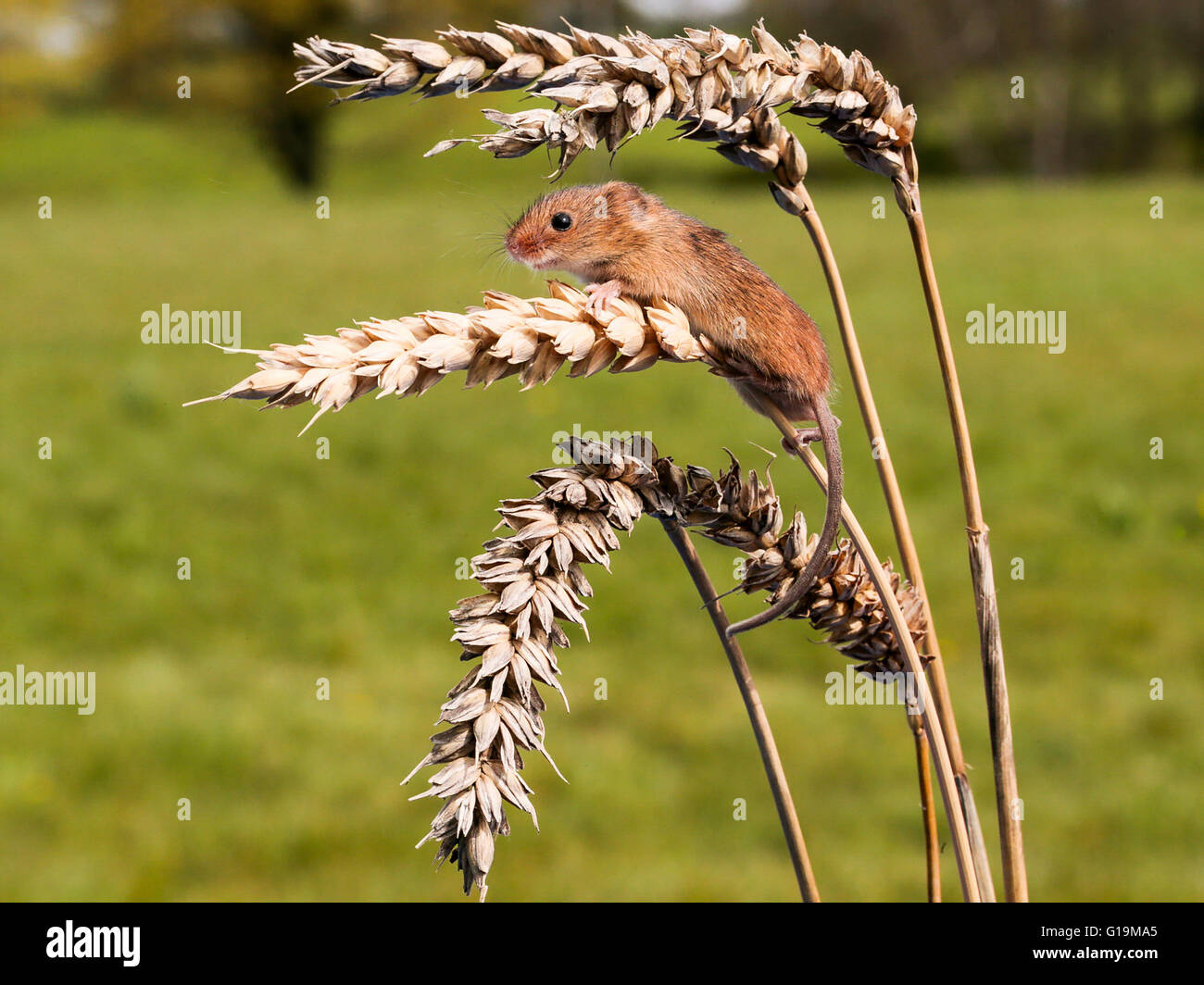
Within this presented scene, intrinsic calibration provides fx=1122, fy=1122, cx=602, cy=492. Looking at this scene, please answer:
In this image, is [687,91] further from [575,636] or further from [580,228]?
[575,636]

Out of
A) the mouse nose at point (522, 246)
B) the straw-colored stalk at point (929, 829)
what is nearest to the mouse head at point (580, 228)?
the mouse nose at point (522, 246)

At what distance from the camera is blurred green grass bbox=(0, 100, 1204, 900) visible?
5562 millimetres

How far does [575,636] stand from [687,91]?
6.49 m

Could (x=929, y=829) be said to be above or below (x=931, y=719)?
below

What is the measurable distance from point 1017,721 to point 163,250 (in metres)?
13.5

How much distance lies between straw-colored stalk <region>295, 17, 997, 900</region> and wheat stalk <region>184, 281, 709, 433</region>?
0.19 meters

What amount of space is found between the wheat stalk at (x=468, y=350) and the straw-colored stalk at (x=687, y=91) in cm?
19

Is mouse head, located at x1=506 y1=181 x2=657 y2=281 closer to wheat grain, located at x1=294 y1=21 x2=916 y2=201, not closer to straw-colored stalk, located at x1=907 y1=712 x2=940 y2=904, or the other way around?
wheat grain, located at x1=294 y1=21 x2=916 y2=201

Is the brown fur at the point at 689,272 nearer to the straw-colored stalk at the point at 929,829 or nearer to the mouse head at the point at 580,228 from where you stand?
the mouse head at the point at 580,228

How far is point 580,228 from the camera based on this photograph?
2.37 metres

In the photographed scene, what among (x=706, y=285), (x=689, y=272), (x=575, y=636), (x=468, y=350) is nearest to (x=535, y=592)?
(x=468, y=350)

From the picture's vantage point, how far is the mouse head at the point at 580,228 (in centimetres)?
236

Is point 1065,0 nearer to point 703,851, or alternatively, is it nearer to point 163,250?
point 163,250

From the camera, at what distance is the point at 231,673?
714 centimetres
